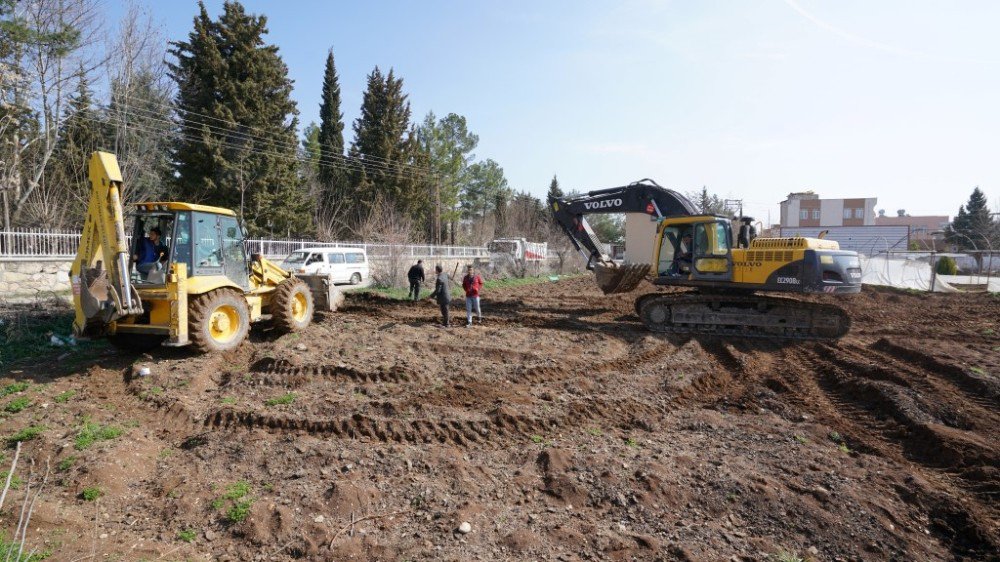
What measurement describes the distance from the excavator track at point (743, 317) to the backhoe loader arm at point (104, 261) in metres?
9.71

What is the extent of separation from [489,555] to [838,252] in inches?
387

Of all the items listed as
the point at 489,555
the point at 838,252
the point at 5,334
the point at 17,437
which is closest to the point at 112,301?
the point at 17,437

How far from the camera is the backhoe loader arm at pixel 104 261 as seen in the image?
7129mm

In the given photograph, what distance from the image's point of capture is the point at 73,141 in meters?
22.0

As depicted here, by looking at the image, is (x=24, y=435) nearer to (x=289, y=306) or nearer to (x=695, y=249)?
(x=289, y=306)

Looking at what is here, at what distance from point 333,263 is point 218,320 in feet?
37.2

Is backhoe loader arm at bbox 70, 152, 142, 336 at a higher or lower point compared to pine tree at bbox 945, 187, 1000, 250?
lower

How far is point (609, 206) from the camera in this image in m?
14.0

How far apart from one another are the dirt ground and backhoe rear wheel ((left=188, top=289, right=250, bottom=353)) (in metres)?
0.27

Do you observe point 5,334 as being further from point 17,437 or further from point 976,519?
point 976,519

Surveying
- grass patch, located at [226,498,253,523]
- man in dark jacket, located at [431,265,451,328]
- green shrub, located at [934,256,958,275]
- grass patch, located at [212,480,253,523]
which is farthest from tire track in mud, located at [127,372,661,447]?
green shrub, located at [934,256,958,275]

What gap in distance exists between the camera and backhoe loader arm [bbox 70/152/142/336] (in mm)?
7129

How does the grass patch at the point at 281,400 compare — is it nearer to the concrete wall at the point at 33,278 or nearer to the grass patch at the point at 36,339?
the grass patch at the point at 36,339

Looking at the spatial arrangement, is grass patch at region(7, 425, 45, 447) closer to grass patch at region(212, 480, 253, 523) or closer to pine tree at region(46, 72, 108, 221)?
grass patch at region(212, 480, 253, 523)
